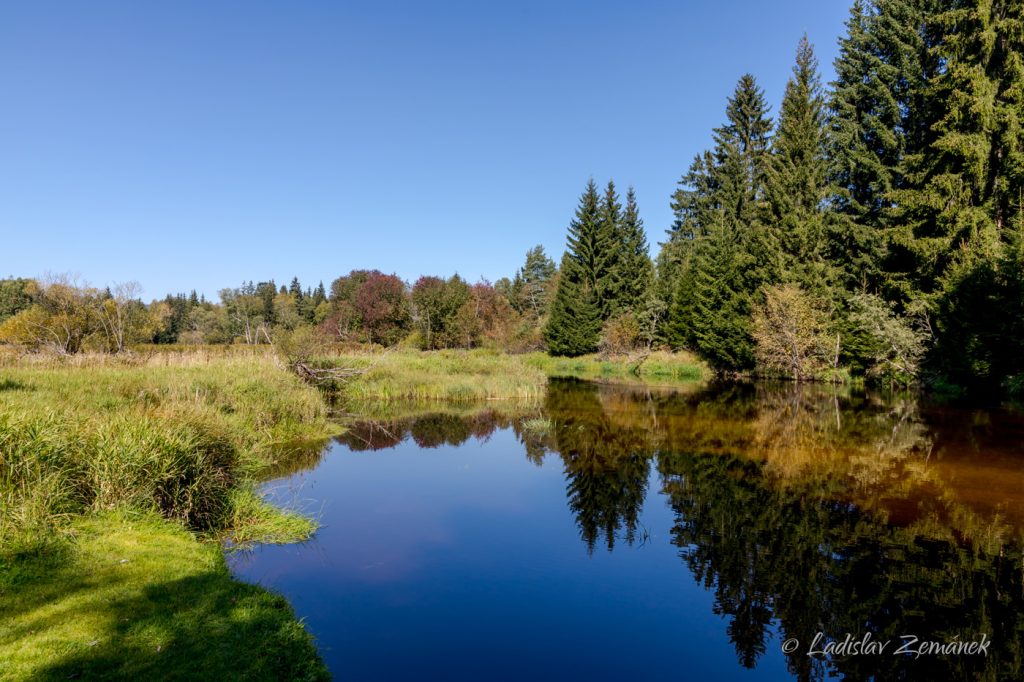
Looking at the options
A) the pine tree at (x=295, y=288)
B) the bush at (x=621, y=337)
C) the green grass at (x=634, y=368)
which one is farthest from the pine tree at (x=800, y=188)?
the pine tree at (x=295, y=288)

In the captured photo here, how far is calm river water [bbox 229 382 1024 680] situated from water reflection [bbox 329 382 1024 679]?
4cm

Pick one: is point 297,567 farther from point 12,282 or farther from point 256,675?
point 12,282

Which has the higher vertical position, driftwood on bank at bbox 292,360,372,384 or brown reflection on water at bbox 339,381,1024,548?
driftwood on bank at bbox 292,360,372,384

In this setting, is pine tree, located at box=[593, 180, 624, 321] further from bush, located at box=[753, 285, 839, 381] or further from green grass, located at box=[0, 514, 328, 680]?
green grass, located at box=[0, 514, 328, 680]

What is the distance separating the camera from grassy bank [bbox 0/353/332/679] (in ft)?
14.4

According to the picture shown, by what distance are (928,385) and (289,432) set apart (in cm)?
2960

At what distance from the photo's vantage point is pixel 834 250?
33.8m

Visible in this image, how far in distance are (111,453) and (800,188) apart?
3734cm

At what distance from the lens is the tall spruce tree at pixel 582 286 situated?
4644 centimetres

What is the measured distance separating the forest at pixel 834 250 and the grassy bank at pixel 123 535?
11134 mm

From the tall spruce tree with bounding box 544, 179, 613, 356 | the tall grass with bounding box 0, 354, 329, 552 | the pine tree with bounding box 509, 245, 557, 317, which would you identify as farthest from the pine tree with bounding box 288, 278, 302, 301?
the tall grass with bounding box 0, 354, 329, 552

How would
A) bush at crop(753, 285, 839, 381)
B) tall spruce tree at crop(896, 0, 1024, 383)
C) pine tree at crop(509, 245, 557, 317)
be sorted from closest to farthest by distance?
tall spruce tree at crop(896, 0, 1024, 383)
bush at crop(753, 285, 839, 381)
pine tree at crop(509, 245, 557, 317)

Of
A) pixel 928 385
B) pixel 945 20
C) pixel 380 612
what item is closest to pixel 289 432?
pixel 380 612

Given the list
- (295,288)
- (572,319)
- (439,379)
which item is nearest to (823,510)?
(439,379)
